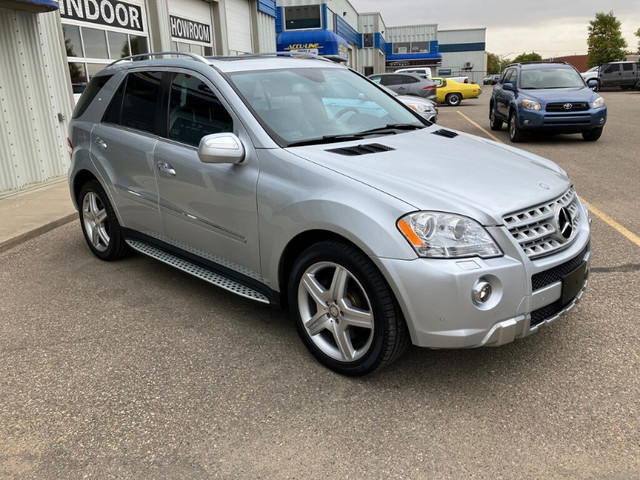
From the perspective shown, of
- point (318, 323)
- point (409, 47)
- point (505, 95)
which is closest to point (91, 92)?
point (318, 323)

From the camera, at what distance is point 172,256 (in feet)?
14.0

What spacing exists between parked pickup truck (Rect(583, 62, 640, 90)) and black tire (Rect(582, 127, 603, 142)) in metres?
26.4

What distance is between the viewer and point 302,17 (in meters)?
39.0

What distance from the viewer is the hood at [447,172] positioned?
2783 mm

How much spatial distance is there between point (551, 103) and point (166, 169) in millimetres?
10101

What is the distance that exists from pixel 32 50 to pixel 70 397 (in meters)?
7.60

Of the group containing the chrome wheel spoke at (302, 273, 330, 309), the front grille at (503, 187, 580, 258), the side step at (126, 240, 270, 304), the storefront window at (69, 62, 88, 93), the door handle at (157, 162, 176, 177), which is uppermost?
the storefront window at (69, 62, 88, 93)

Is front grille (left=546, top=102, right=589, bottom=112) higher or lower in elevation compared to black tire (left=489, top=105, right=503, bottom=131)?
higher

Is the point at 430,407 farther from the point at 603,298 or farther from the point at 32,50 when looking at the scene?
the point at 32,50

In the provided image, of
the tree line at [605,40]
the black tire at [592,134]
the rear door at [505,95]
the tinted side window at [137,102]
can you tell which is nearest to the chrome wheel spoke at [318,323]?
the tinted side window at [137,102]

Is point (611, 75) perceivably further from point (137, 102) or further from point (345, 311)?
point (345, 311)

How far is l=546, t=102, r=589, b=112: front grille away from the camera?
464 inches

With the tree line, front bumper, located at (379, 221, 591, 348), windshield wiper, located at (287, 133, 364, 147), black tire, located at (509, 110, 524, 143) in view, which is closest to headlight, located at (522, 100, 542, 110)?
black tire, located at (509, 110, 524, 143)

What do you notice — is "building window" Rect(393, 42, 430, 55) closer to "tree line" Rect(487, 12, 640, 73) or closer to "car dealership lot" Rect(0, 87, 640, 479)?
"tree line" Rect(487, 12, 640, 73)
